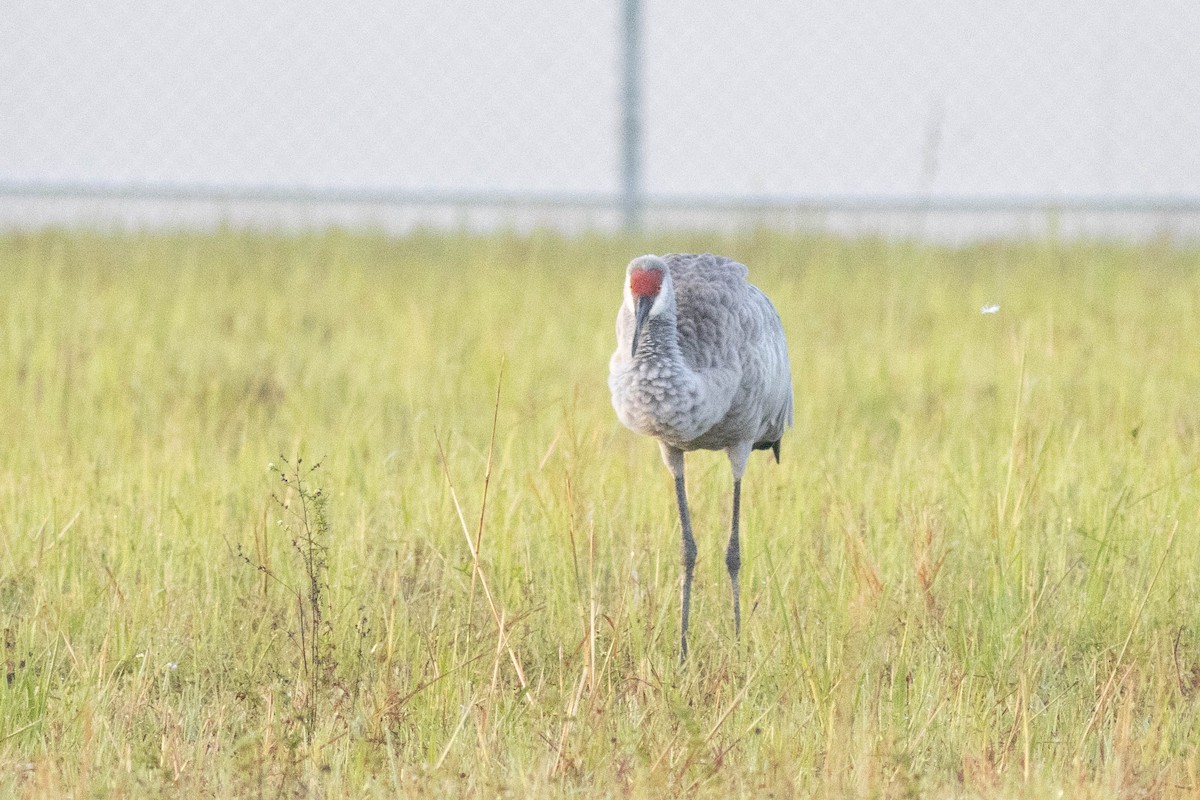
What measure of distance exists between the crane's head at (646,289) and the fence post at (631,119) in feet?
19.2

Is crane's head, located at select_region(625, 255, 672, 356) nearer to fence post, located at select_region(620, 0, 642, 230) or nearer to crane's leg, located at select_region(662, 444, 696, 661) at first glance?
crane's leg, located at select_region(662, 444, 696, 661)

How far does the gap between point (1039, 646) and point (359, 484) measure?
5.46 feet

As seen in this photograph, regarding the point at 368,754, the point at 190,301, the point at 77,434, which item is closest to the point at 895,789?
the point at 368,754

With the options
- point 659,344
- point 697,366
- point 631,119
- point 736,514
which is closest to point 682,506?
point 736,514

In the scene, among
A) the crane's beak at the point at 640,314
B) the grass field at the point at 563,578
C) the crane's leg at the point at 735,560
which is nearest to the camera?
the grass field at the point at 563,578

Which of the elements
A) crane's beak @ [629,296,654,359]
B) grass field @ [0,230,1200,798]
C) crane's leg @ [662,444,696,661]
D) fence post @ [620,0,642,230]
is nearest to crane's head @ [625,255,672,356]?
crane's beak @ [629,296,654,359]

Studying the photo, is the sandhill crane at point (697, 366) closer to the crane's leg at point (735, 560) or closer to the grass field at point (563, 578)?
the crane's leg at point (735, 560)

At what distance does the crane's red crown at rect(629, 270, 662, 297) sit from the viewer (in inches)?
108

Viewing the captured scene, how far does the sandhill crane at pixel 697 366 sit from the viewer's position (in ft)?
8.93

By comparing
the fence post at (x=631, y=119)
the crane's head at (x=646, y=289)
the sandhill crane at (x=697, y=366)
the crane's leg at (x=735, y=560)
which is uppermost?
the fence post at (x=631, y=119)

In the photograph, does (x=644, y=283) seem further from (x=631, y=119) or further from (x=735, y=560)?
(x=631, y=119)

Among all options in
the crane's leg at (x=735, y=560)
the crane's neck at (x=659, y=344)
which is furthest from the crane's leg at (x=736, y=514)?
the crane's neck at (x=659, y=344)

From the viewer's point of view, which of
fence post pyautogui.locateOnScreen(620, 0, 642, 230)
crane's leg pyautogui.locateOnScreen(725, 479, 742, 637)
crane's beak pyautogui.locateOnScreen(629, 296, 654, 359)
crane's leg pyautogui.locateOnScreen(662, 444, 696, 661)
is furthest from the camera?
fence post pyautogui.locateOnScreen(620, 0, 642, 230)

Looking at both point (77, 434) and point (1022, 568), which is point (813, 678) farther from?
point (77, 434)
